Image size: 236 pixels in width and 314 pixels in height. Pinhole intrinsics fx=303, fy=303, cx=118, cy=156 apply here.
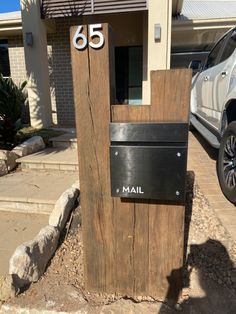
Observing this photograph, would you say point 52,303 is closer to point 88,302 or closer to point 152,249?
point 88,302

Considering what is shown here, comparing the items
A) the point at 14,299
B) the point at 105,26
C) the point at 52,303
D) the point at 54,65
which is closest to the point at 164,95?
the point at 105,26

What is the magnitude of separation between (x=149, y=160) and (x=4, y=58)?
30.5 feet

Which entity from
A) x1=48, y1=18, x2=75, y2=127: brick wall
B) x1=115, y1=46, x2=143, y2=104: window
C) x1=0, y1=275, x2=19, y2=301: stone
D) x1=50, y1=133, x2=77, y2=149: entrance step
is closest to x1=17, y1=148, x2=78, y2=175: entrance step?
x1=50, y1=133, x2=77, y2=149: entrance step

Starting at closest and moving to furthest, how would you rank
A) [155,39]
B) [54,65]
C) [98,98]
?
[98,98] < [155,39] < [54,65]

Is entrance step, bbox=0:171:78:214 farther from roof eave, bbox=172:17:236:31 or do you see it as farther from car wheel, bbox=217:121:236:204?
roof eave, bbox=172:17:236:31

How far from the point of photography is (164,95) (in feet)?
6.16

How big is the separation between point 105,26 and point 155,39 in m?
5.27

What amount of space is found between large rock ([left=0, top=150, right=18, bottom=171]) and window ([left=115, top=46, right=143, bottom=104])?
194 inches

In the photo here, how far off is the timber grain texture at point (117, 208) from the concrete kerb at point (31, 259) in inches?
18.8

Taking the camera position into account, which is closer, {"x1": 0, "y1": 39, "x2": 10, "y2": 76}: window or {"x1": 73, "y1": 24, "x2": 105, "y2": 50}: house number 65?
{"x1": 73, "y1": 24, "x2": 105, "y2": 50}: house number 65

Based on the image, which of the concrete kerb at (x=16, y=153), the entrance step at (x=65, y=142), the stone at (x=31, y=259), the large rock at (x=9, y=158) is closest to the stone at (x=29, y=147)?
the concrete kerb at (x=16, y=153)

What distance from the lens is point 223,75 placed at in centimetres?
375

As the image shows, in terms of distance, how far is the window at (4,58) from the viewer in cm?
956

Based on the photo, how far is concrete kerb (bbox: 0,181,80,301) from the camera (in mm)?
2296
